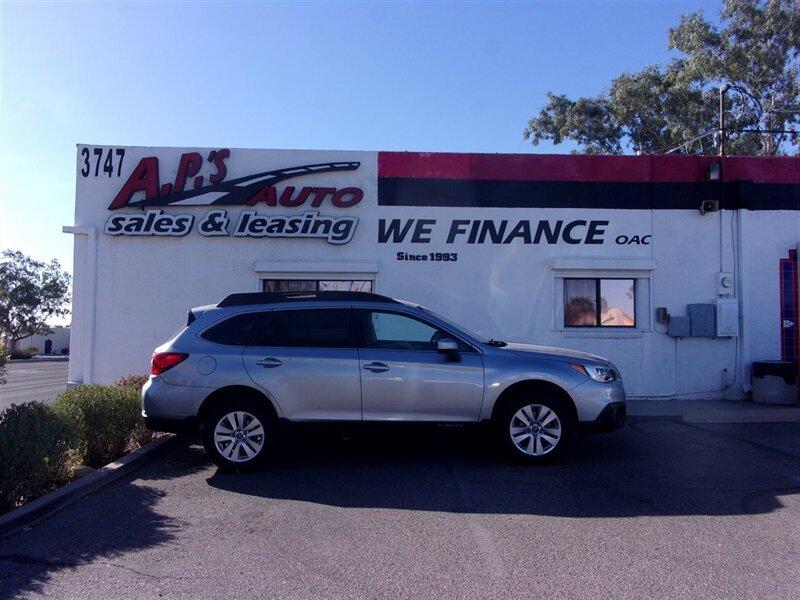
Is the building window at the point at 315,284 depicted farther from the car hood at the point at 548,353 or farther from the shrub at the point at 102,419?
the car hood at the point at 548,353

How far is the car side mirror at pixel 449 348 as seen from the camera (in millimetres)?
7961

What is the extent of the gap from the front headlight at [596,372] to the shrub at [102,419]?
529 cm

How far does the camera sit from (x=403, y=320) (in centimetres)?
834

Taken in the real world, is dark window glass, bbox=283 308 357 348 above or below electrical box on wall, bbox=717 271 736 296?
below

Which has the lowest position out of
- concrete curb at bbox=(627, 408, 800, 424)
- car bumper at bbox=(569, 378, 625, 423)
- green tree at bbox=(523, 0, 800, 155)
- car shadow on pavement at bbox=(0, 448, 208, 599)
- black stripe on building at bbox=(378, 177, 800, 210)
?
car shadow on pavement at bbox=(0, 448, 208, 599)

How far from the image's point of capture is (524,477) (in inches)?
Result: 303

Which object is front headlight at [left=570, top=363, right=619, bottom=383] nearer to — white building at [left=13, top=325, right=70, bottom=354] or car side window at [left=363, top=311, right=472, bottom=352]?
car side window at [left=363, top=311, right=472, bottom=352]

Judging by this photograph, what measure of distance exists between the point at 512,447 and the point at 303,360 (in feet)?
8.07

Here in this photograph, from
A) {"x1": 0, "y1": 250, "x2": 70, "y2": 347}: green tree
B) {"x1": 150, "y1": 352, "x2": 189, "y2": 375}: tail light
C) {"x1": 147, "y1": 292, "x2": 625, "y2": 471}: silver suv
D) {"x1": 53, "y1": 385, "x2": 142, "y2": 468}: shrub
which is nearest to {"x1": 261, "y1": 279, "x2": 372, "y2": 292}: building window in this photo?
{"x1": 53, "y1": 385, "x2": 142, "y2": 468}: shrub

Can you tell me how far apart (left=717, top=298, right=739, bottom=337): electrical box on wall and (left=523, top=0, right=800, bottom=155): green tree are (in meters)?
10.2

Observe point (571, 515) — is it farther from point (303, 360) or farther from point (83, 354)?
point (83, 354)

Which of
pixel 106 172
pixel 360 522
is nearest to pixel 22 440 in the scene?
pixel 360 522

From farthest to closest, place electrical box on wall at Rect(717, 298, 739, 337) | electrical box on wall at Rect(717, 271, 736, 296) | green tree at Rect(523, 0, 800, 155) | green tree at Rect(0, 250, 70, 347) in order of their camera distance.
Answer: green tree at Rect(0, 250, 70, 347)
green tree at Rect(523, 0, 800, 155)
electrical box on wall at Rect(717, 271, 736, 296)
electrical box on wall at Rect(717, 298, 739, 337)

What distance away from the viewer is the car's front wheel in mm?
8070
